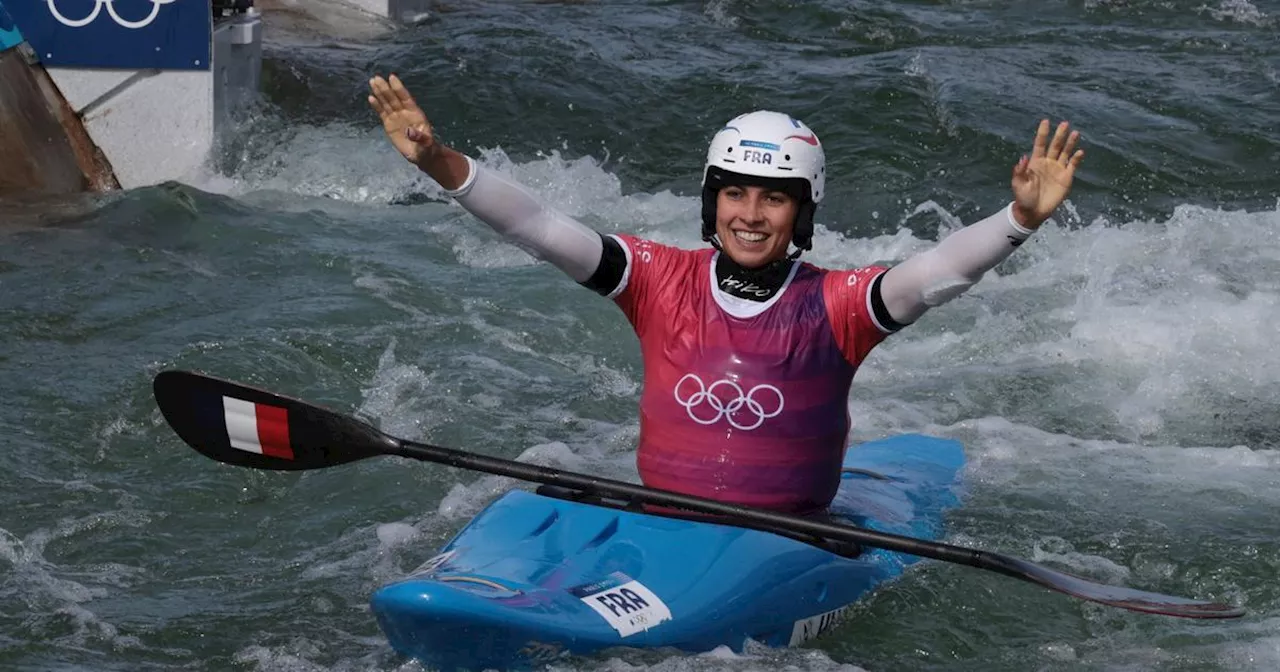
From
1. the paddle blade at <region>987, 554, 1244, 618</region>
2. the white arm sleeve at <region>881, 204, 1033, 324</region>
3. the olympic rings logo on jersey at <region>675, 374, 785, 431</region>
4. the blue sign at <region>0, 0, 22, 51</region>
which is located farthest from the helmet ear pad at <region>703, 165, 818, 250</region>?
the blue sign at <region>0, 0, 22, 51</region>

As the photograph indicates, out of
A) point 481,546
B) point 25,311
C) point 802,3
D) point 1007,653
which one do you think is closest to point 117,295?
point 25,311

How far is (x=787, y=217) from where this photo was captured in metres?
4.55

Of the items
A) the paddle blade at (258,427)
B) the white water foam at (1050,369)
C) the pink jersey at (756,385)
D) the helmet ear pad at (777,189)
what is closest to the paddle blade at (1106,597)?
the white water foam at (1050,369)

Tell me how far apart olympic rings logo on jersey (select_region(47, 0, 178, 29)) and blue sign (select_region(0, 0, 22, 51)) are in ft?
0.72

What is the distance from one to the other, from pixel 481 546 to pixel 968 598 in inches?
64.6

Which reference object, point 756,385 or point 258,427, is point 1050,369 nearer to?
point 756,385

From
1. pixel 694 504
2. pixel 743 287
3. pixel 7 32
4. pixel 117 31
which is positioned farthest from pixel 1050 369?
pixel 7 32

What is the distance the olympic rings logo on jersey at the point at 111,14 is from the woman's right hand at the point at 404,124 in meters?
5.32

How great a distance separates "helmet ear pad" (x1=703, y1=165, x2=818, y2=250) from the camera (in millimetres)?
4496

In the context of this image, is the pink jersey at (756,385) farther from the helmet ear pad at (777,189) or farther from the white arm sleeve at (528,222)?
the white arm sleeve at (528,222)

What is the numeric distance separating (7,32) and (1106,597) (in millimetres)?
6876

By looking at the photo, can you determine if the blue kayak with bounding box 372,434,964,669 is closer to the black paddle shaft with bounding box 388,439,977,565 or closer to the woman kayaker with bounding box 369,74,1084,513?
the black paddle shaft with bounding box 388,439,977,565

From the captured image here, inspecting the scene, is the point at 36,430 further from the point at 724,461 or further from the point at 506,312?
the point at 724,461

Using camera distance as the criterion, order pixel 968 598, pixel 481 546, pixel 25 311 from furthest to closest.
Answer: pixel 25 311
pixel 968 598
pixel 481 546
